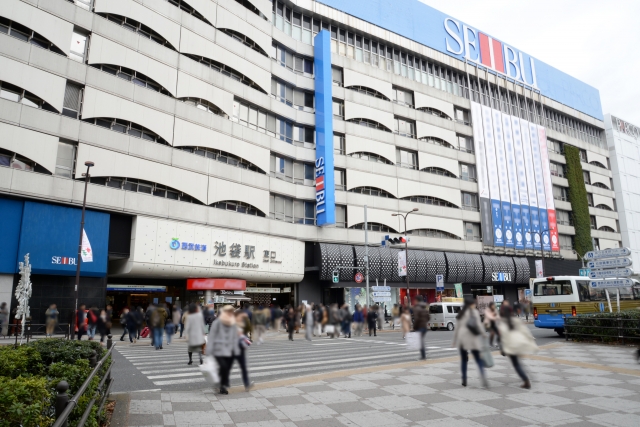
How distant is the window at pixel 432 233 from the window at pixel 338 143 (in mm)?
12745

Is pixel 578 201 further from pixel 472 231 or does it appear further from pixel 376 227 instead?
pixel 376 227

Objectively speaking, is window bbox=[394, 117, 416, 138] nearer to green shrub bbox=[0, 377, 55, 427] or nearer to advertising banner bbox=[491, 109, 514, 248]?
advertising banner bbox=[491, 109, 514, 248]

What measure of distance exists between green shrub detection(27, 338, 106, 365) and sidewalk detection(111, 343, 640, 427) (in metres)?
1.28

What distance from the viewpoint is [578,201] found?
226 feet

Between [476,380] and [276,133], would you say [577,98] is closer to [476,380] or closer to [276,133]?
[276,133]

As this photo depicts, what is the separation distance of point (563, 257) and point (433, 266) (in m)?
26.9

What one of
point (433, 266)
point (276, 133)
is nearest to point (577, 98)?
point (433, 266)

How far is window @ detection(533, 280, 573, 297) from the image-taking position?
24531 mm

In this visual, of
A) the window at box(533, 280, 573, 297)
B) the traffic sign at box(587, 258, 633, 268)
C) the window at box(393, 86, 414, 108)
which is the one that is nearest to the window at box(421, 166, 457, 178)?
the window at box(393, 86, 414, 108)

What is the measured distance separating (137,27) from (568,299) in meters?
36.3

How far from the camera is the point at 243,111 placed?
41250 mm

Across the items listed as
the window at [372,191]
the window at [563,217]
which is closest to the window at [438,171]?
the window at [372,191]

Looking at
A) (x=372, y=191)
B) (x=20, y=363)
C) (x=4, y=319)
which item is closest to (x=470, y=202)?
(x=372, y=191)

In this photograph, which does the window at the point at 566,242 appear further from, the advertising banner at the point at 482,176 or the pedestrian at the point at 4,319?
→ the pedestrian at the point at 4,319
